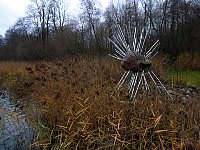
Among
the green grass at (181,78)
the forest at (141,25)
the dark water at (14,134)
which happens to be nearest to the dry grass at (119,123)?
the dark water at (14,134)

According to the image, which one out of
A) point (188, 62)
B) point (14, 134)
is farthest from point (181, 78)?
point (14, 134)

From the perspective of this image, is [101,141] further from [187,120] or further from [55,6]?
[55,6]

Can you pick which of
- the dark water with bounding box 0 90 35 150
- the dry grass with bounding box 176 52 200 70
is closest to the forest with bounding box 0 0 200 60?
the dry grass with bounding box 176 52 200 70

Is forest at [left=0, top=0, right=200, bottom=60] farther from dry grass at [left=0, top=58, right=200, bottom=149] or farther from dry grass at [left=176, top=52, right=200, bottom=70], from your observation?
dry grass at [left=0, top=58, right=200, bottom=149]

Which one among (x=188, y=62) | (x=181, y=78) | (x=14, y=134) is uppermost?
(x=188, y=62)

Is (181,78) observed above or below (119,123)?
below

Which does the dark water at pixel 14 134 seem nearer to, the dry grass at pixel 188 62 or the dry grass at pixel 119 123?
the dry grass at pixel 119 123

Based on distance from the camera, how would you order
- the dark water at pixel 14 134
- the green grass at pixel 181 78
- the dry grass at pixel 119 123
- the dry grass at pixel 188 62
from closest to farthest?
the dry grass at pixel 119 123
the dark water at pixel 14 134
the green grass at pixel 181 78
the dry grass at pixel 188 62

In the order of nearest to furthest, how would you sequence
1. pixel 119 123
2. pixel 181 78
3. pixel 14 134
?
pixel 119 123
pixel 14 134
pixel 181 78

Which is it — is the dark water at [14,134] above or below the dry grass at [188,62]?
below

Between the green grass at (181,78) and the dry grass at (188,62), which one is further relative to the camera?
the dry grass at (188,62)

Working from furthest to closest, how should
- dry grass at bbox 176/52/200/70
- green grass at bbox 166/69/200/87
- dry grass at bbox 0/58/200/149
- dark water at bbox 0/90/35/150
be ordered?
1. dry grass at bbox 176/52/200/70
2. green grass at bbox 166/69/200/87
3. dark water at bbox 0/90/35/150
4. dry grass at bbox 0/58/200/149

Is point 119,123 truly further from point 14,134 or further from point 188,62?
point 188,62

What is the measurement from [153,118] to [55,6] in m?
37.2
